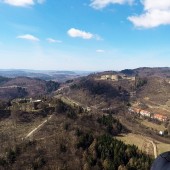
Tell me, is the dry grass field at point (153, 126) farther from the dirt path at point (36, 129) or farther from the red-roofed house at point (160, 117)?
the dirt path at point (36, 129)

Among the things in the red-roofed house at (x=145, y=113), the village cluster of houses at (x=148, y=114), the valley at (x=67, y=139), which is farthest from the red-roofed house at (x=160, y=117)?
the valley at (x=67, y=139)

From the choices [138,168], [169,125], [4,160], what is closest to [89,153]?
[138,168]

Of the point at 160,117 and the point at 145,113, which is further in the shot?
the point at 145,113

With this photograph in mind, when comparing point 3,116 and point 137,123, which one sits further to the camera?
point 137,123

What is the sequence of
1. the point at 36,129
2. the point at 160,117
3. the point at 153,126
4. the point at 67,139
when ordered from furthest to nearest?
1. the point at 160,117
2. the point at 153,126
3. the point at 36,129
4. the point at 67,139

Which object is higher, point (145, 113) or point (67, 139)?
point (67, 139)

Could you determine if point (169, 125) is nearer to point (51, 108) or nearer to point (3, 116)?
point (51, 108)

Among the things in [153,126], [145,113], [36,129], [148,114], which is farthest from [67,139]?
[145,113]

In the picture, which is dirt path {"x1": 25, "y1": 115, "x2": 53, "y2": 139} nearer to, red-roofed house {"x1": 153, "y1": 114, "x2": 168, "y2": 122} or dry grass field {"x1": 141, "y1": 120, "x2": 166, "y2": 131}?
dry grass field {"x1": 141, "y1": 120, "x2": 166, "y2": 131}

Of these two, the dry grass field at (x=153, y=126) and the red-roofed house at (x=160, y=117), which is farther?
the red-roofed house at (x=160, y=117)

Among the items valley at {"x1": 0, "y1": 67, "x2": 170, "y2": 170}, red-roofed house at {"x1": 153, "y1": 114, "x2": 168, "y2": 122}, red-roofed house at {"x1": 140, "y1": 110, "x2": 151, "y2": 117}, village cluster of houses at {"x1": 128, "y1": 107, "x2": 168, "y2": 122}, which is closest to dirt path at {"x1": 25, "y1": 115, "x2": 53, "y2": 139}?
valley at {"x1": 0, "y1": 67, "x2": 170, "y2": 170}

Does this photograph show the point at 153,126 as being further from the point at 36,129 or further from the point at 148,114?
the point at 36,129
